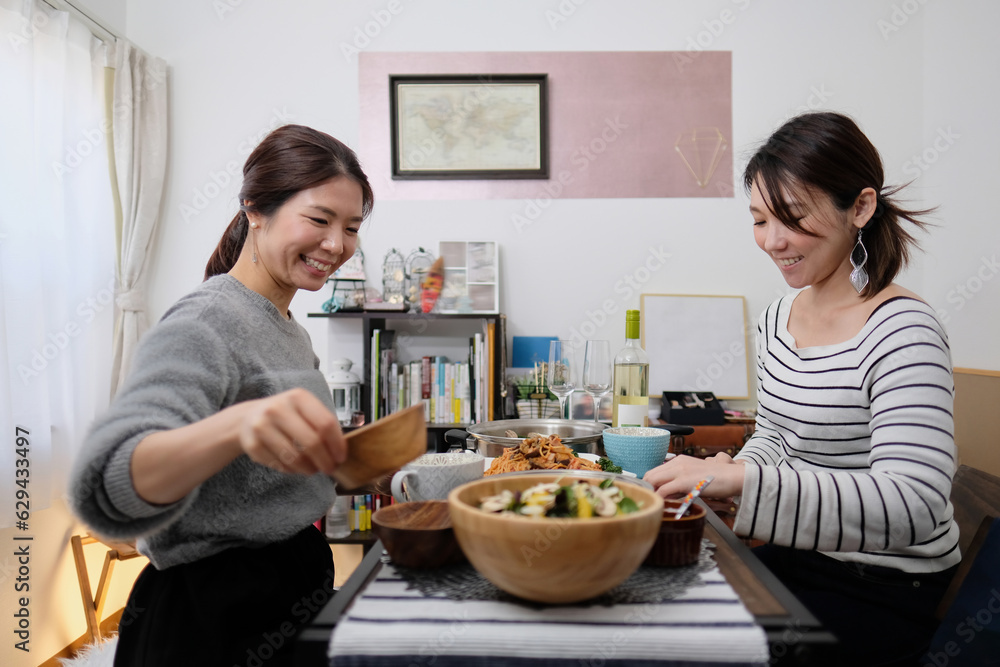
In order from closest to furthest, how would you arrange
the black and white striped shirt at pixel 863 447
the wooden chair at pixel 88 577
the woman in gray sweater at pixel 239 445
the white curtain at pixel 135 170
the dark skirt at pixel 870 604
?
the woman in gray sweater at pixel 239 445
the black and white striped shirt at pixel 863 447
the dark skirt at pixel 870 604
the wooden chair at pixel 88 577
the white curtain at pixel 135 170

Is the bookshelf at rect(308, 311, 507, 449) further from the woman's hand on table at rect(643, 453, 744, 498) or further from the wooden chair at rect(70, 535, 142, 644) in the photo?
the woman's hand on table at rect(643, 453, 744, 498)

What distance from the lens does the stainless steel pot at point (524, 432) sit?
1573 mm

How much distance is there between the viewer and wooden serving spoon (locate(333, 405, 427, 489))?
70 cm

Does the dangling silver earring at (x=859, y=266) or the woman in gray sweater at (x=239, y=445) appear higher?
the dangling silver earring at (x=859, y=266)

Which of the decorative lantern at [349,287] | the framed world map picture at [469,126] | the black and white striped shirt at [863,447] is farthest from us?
the framed world map picture at [469,126]

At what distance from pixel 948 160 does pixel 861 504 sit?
251cm

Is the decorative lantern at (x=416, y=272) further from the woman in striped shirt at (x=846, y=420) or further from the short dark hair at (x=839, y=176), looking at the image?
the short dark hair at (x=839, y=176)

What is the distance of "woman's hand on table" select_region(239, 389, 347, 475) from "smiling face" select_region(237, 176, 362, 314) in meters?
0.67

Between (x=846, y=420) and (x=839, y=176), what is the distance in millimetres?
482

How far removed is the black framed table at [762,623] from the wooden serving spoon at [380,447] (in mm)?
145

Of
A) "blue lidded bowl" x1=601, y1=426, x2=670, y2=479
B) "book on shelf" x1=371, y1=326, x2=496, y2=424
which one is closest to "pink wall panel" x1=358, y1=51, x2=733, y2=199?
"book on shelf" x1=371, y1=326, x2=496, y2=424

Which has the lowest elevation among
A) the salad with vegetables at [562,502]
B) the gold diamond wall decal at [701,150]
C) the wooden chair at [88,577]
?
the wooden chair at [88,577]

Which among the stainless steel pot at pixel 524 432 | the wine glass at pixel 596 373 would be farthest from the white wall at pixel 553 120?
the stainless steel pot at pixel 524 432

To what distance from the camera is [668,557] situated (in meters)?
→ 0.83
